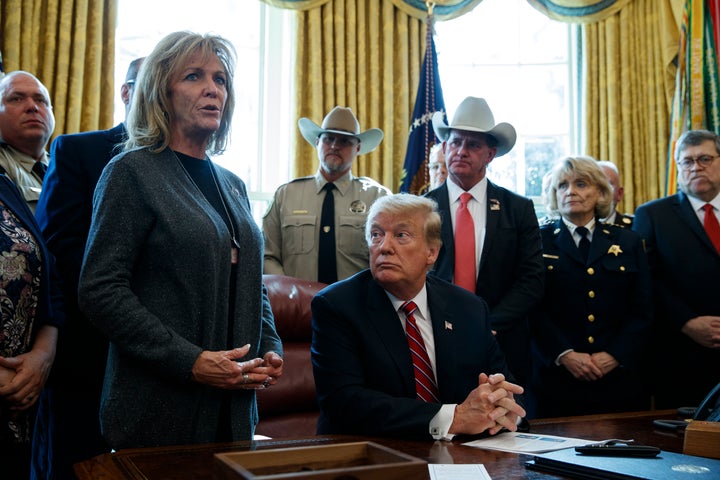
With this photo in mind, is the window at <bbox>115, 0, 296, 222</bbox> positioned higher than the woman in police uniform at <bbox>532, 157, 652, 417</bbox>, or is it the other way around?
the window at <bbox>115, 0, 296, 222</bbox>

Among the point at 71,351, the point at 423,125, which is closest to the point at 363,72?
the point at 423,125

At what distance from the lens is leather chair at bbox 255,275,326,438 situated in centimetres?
264

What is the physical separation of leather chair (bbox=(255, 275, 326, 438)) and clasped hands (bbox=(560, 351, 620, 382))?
110 centimetres

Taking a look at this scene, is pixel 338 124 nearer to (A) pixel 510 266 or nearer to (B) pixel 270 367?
(A) pixel 510 266

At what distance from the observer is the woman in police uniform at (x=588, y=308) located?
307 centimetres

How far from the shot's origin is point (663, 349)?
349cm

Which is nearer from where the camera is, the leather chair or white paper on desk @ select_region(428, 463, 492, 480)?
white paper on desk @ select_region(428, 463, 492, 480)

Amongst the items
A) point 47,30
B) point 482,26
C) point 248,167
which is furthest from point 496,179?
point 47,30

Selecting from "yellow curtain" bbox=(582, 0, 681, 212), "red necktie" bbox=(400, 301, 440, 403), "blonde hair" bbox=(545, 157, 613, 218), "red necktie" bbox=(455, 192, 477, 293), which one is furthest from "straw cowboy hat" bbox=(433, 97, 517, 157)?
"yellow curtain" bbox=(582, 0, 681, 212)

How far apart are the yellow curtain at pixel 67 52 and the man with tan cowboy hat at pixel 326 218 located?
1629mm

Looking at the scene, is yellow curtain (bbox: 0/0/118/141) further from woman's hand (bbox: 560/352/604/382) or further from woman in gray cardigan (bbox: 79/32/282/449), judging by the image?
woman's hand (bbox: 560/352/604/382)

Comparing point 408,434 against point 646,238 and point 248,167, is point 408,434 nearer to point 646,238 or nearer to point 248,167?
point 646,238

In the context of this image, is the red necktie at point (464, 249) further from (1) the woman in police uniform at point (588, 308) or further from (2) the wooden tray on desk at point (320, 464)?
(2) the wooden tray on desk at point (320, 464)

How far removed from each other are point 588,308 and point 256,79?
3.42m
